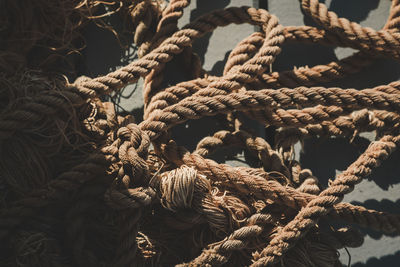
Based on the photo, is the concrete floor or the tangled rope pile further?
the concrete floor

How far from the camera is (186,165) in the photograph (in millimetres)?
1231

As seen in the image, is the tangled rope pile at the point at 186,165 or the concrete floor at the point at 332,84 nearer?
the tangled rope pile at the point at 186,165

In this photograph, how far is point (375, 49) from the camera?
4.52 ft

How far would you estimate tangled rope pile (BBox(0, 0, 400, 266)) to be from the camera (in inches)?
42.4

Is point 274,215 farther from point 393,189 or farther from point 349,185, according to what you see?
point 393,189

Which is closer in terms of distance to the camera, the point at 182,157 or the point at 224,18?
the point at 182,157

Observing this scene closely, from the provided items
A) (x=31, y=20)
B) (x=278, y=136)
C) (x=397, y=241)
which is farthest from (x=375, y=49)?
(x=31, y=20)

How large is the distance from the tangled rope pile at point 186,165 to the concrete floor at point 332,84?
3.6 inches

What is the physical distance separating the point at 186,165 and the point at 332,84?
2.20 ft

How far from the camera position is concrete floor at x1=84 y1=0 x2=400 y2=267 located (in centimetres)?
139

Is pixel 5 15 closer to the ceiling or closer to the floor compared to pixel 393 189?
closer to the ceiling

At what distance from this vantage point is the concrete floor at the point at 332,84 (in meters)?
1.39

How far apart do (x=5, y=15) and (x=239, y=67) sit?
0.76 meters

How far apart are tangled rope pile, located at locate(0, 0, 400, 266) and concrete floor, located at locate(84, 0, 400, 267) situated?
3.6 inches
